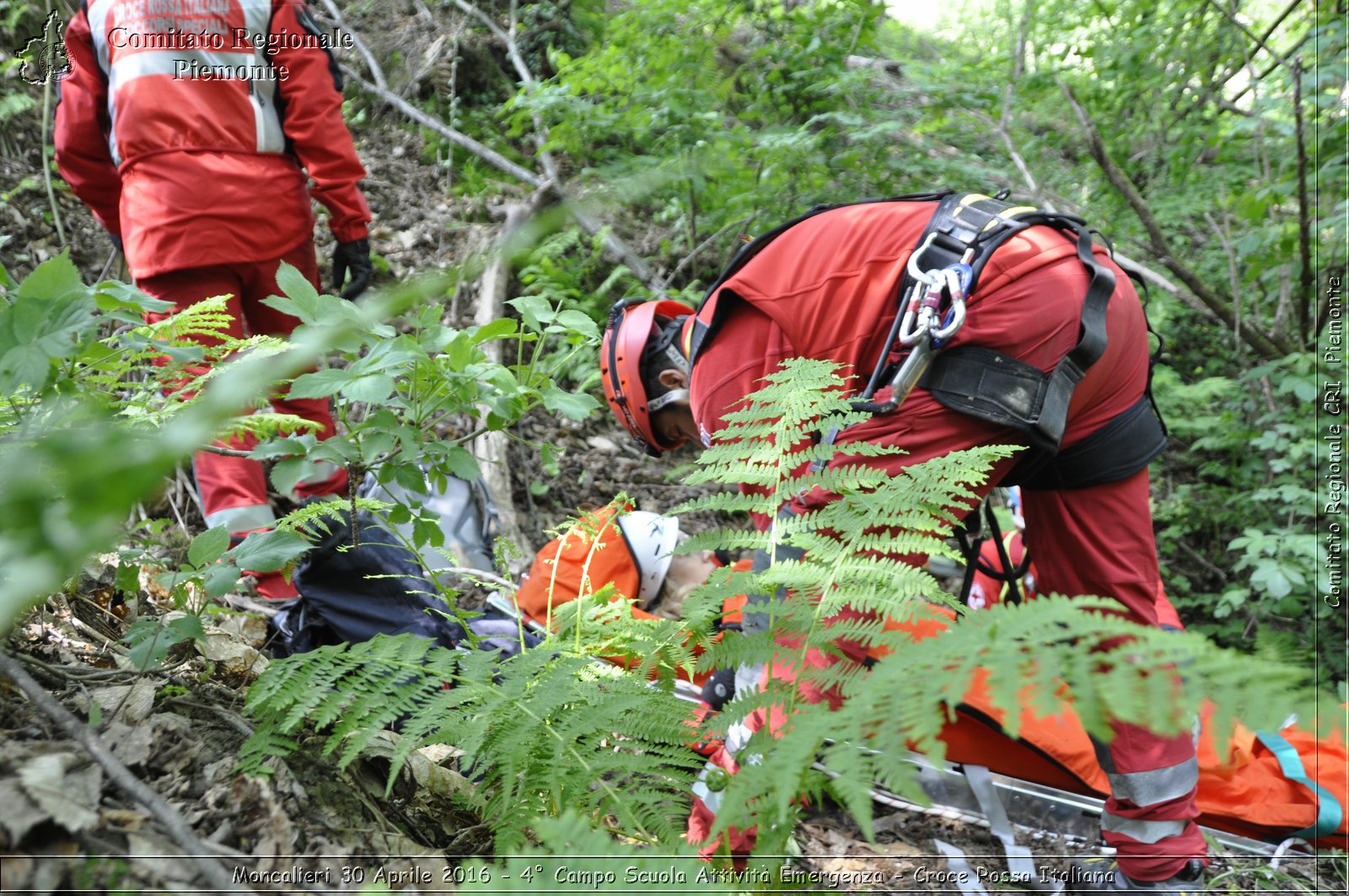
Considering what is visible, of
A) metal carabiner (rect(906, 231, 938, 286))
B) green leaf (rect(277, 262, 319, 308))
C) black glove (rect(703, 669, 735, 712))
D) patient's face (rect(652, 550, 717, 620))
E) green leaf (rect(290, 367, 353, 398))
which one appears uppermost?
metal carabiner (rect(906, 231, 938, 286))

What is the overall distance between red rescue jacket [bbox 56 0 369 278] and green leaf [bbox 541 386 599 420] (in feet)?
7.42

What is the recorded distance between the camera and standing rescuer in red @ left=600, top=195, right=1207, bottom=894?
2.46 metres

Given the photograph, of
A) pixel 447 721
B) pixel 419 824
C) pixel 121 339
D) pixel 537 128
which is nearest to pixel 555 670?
pixel 447 721

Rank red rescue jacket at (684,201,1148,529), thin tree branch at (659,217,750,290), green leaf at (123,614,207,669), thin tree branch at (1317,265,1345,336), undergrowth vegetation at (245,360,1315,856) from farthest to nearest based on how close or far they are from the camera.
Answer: thin tree branch at (659,217,750,290)
thin tree branch at (1317,265,1345,336)
red rescue jacket at (684,201,1148,529)
green leaf at (123,614,207,669)
undergrowth vegetation at (245,360,1315,856)

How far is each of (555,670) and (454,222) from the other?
5.38 m

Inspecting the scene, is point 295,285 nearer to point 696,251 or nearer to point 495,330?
point 495,330

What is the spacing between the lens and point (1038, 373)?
2.43 metres

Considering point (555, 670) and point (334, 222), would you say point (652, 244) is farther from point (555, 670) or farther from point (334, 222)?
point (555, 670)

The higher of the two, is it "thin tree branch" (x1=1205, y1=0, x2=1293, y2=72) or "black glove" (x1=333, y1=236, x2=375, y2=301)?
"thin tree branch" (x1=1205, y1=0, x2=1293, y2=72)

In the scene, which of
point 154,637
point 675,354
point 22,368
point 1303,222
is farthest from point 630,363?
point 1303,222

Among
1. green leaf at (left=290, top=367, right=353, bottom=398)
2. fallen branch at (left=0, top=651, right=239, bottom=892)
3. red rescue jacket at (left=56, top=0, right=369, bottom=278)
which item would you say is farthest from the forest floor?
red rescue jacket at (left=56, top=0, right=369, bottom=278)

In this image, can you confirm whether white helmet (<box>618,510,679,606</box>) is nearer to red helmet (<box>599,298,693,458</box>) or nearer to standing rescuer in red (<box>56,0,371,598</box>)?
red helmet (<box>599,298,693,458</box>)

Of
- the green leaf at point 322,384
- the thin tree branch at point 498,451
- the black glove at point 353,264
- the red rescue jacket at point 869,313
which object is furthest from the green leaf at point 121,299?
the black glove at point 353,264

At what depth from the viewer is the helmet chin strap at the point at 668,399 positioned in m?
3.16
